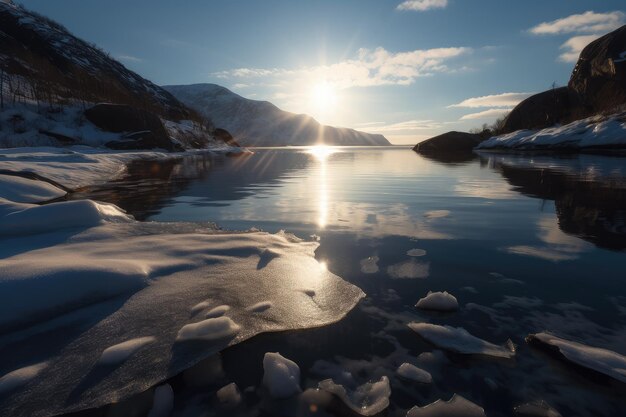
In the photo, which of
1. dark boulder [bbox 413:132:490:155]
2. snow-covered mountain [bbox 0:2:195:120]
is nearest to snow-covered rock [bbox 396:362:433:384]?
dark boulder [bbox 413:132:490:155]

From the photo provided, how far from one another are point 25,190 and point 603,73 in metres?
41.2

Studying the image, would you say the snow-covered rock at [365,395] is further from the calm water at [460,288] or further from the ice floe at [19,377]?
the ice floe at [19,377]

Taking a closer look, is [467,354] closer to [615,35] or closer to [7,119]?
[7,119]

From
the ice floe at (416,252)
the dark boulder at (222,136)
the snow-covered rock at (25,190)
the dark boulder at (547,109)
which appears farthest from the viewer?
the dark boulder at (222,136)

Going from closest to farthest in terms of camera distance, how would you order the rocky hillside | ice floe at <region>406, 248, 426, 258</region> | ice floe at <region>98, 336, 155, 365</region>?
1. ice floe at <region>98, 336, 155, 365</region>
2. ice floe at <region>406, 248, 426, 258</region>
3. the rocky hillside

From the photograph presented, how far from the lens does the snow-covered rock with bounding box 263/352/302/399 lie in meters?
1.46

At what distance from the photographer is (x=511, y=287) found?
2496 mm

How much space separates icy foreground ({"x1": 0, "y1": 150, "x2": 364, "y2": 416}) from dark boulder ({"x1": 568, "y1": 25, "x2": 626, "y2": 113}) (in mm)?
34731

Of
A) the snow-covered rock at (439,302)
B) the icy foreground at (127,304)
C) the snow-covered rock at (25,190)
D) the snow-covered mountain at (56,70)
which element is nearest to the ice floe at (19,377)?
the icy foreground at (127,304)

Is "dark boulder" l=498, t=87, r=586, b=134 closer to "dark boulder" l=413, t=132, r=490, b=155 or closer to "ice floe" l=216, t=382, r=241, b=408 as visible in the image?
"dark boulder" l=413, t=132, r=490, b=155

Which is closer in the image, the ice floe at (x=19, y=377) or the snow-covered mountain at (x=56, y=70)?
the ice floe at (x=19, y=377)

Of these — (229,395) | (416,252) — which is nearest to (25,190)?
(229,395)

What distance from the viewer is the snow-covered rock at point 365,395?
138cm

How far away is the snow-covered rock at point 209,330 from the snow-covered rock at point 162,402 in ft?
1.11
